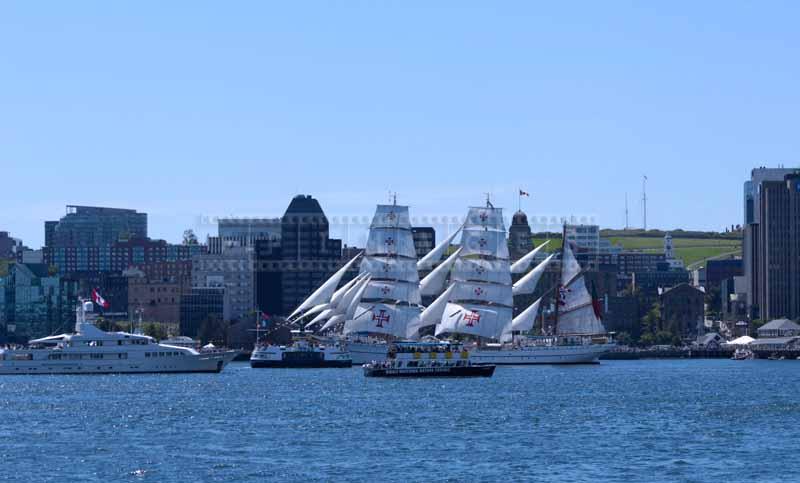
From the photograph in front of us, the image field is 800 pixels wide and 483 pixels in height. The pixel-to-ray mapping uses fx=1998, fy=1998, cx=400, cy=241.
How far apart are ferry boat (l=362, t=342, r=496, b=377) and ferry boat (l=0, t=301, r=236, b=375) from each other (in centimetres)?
1673

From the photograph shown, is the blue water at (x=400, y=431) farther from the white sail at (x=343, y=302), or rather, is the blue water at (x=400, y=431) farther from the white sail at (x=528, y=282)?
the white sail at (x=528, y=282)

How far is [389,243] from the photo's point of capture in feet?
607

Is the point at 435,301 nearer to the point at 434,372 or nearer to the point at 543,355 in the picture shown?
the point at 543,355

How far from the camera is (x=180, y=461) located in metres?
78.3

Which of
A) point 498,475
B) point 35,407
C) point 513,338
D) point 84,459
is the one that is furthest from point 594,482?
point 513,338

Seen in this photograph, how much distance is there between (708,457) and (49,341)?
3451 inches

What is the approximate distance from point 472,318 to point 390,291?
798 cm

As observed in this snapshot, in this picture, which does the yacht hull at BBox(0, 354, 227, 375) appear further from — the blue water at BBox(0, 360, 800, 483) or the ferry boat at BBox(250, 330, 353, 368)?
the ferry boat at BBox(250, 330, 353, 368)

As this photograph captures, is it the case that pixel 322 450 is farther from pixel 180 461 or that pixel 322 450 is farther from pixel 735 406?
pixel 735 406

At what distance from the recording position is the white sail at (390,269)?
184 m

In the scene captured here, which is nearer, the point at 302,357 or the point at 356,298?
the point at 302,357

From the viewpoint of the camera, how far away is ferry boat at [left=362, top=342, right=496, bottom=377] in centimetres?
14475

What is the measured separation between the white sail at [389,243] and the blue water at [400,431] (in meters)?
44.4

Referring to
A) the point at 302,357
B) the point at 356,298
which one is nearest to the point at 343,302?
the point at 356,298
